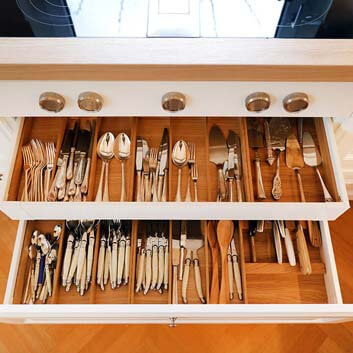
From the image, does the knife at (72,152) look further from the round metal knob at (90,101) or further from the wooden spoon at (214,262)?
the wooden spoon at (214,262)

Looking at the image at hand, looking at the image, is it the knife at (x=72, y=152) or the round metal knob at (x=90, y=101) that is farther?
the knife at (x=72, y=152)

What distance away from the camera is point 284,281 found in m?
0.77

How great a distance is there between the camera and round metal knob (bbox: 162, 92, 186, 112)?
0.61m

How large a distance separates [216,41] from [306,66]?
0.15m

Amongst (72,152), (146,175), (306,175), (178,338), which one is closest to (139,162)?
(146,175)

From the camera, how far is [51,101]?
61cm

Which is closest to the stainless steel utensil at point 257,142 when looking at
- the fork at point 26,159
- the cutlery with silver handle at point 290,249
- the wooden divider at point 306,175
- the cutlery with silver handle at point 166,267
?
the wooden divider at point 306,175

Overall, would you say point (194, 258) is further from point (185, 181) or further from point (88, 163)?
point (88, 163)

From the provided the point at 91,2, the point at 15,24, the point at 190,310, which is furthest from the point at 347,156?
the point at 15,24

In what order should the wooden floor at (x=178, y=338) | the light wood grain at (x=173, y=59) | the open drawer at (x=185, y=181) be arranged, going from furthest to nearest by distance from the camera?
the wooden floor at (x=178, y=338) → the open drawer at (x=185, y=181) → the light wood grain at (x=173, y=59)

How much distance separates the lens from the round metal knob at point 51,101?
608 mm

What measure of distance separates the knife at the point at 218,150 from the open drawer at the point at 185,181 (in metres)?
0.01

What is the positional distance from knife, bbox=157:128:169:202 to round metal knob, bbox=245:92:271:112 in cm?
22

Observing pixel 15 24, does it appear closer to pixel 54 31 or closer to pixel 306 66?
pixel 54 31
